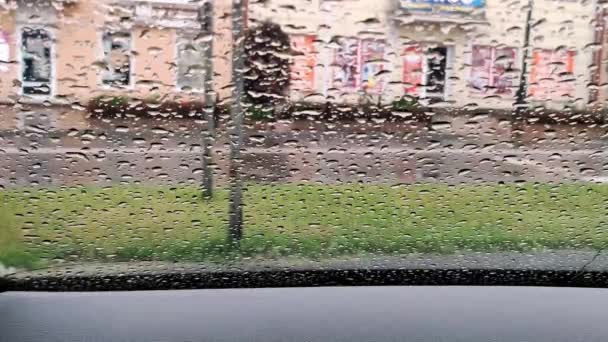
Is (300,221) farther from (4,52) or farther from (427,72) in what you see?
(4,52)

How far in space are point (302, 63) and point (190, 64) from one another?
0.58 metres

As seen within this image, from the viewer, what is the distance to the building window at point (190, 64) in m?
3.72

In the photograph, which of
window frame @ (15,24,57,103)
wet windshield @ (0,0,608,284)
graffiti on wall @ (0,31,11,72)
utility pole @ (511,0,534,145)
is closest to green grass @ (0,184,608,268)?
wet windshield @ (0,0,608,284)

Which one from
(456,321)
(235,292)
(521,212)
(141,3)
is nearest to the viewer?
(456,321)

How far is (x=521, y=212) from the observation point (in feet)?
12.5

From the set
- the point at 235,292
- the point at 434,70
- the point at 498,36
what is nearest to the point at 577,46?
the point at 498,36

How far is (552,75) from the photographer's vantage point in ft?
12.9

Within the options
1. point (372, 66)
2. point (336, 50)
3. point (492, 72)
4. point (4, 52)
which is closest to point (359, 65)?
point (372, 66)

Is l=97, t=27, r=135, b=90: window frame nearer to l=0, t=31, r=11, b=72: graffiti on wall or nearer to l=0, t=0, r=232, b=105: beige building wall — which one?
l=0, t=0, r=232, b=105: beige building wall

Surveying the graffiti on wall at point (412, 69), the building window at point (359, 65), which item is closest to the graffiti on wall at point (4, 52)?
the building window at point (359, 65)

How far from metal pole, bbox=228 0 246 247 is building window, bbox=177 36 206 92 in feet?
0.60

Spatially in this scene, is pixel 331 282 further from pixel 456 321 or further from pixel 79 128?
pixel 79 128

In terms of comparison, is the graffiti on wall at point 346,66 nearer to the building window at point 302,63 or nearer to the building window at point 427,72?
the building window at point 302,63

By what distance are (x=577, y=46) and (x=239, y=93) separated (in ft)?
5.86
